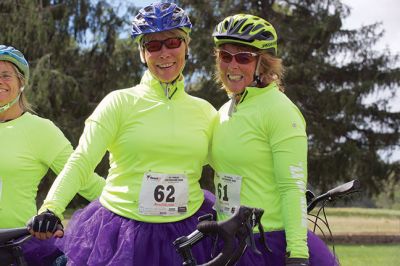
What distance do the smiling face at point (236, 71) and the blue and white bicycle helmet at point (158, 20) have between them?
290 mm

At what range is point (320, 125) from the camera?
22594mm

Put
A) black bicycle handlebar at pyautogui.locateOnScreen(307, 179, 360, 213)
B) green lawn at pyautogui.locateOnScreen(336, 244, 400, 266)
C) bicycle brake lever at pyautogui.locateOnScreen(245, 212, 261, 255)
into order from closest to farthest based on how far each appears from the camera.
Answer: bicycle brake lever at pyautogui.locateOnScreen(245, 212, 261, 255)
black bicycle handlebar at pyautogui.locateOnScreen(307, 179, 360, 213)
green lawn at pyautogui.locateOnScreen(336, 244, 400, 266)

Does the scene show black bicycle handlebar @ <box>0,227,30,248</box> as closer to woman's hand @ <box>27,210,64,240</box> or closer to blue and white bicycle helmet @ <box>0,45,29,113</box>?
woman's hand @ <box>27,210,64,240</box>

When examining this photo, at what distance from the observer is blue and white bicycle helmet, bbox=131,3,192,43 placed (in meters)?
3.93

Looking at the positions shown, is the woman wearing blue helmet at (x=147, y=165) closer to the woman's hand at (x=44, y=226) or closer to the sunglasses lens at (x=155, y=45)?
the sunglasses lens at (x=155, y=45)

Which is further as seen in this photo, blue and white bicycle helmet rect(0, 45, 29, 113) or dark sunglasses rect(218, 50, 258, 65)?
blue and white bicycle helmet rect(0, 45, 29, 113)

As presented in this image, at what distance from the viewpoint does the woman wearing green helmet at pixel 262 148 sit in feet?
11.7

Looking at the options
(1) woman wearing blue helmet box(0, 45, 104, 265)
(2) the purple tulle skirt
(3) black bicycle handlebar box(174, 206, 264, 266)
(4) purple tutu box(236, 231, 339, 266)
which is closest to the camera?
(3) black bicycle handlebar box(174, 206, 264, 266)

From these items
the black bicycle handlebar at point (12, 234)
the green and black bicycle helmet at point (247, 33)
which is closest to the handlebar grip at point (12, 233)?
the black bicycle handlebar at point (12, 234)

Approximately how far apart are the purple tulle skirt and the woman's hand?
2.91ft

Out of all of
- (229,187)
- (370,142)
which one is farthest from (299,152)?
(370,142)

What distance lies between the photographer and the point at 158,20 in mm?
3938

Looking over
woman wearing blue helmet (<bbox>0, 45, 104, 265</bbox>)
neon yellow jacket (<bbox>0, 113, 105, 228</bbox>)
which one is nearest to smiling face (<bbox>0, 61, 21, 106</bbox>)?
Answer: woman wearing blue helmet (<bbox>0, 45, 104, 265</bbox>)

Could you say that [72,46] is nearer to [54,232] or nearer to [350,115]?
[350,115]
